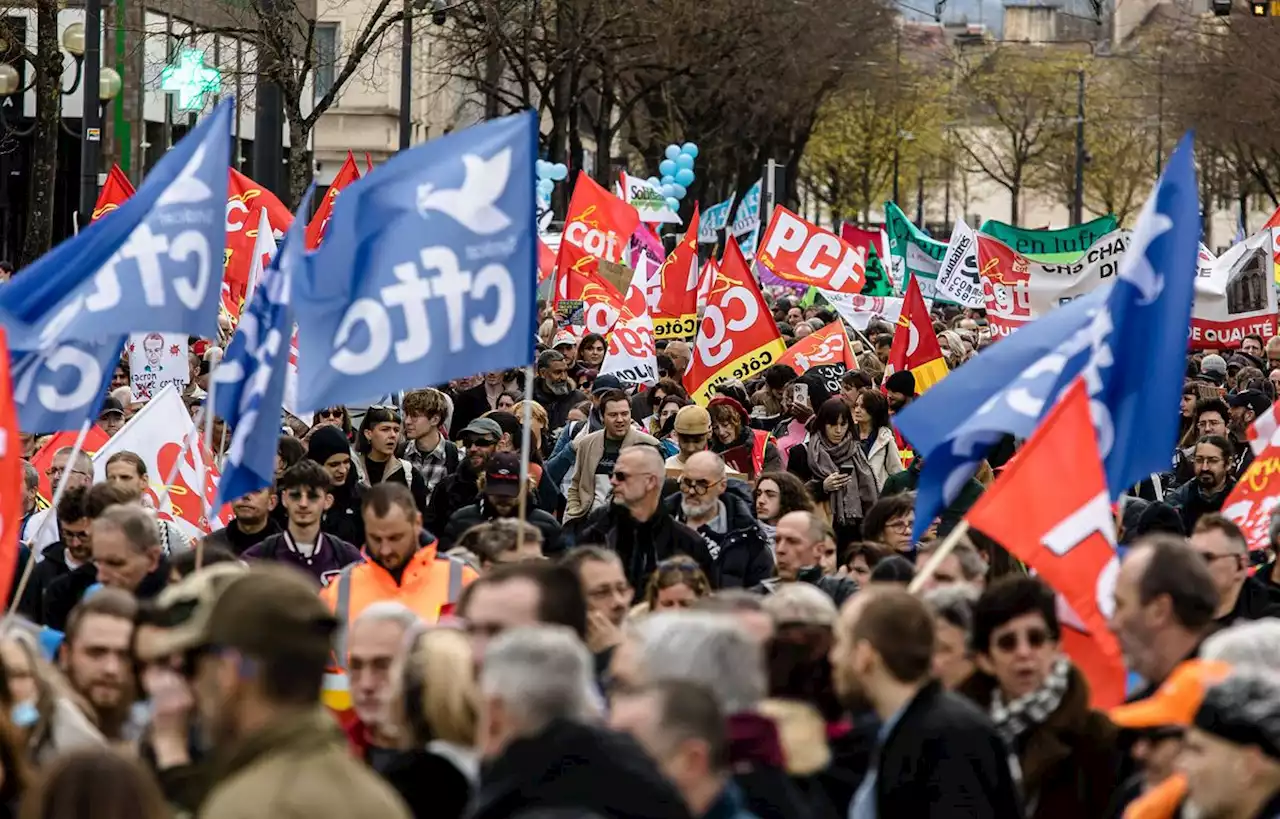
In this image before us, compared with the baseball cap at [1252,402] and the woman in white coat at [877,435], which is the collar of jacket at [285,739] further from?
the baseball cap at [1252,402]

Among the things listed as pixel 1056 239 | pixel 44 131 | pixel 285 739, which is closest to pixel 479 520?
pixel 285 739

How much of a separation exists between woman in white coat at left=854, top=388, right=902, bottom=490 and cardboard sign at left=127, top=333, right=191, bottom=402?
15.6 ft

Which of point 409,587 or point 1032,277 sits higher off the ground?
point 1032,277

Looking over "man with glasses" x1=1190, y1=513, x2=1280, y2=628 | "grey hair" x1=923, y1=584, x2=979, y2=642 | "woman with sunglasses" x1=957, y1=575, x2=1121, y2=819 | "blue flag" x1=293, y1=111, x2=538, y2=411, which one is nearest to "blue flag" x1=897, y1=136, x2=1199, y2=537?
"man with glasses" x1=1190, y1=513, x2=1280, y2=628

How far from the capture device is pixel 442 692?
5578mm

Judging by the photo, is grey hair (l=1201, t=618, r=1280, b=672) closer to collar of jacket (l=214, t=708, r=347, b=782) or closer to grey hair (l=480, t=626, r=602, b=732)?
grey hair (l=480, t=626, r=602, b=732)

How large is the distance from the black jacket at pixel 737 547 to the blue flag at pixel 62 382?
2788mm

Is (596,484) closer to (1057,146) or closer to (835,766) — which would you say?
(835,766)

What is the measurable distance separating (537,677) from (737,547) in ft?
18.6

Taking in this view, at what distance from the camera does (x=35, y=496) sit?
11.2 meters

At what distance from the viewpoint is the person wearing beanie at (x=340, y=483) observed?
11203 millimetres

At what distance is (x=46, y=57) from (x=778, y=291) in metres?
22.1

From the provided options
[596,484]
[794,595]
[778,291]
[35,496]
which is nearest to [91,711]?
[794,595]

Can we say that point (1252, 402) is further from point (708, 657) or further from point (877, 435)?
point (708, 657)
